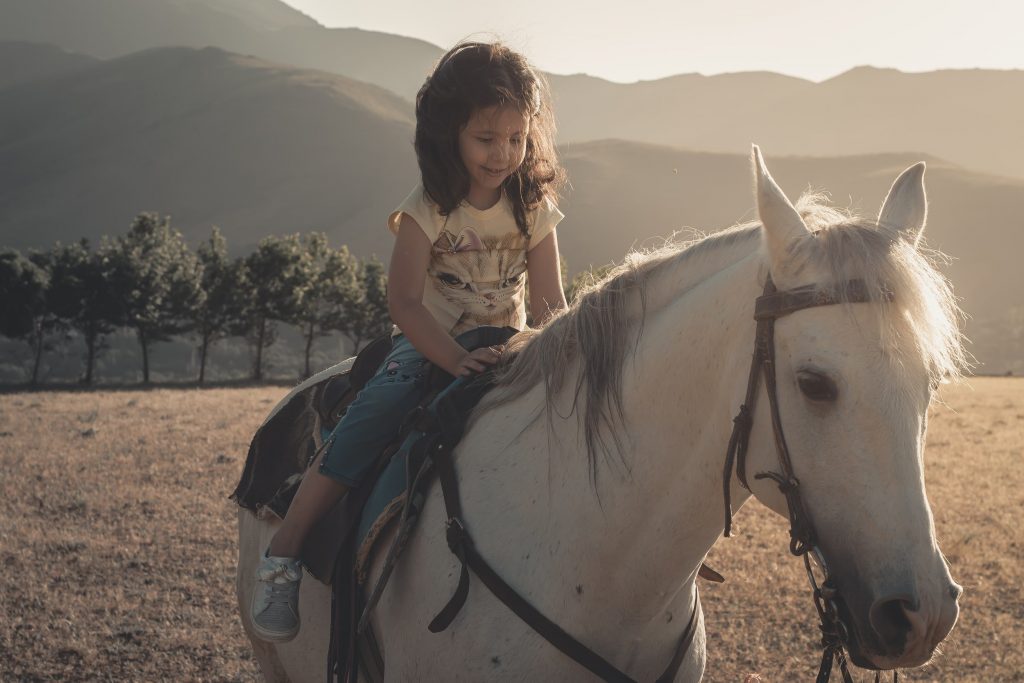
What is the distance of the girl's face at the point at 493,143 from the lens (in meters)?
2.90

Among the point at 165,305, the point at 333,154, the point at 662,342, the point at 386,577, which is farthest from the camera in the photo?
the point at 333,154

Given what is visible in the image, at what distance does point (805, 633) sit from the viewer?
6867mm

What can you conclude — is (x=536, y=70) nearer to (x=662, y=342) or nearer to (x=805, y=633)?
(x=662, y=342)

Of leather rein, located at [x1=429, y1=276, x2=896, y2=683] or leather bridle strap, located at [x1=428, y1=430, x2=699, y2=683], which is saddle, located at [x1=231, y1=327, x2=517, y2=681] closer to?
leather bridle strap, located at [x1=428, y1=430, x2=699, y2=683]

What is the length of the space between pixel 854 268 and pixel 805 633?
606 centimetres

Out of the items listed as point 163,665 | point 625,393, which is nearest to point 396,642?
point 625,393

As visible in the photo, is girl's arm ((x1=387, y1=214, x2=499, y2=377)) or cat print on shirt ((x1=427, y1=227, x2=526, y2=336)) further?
cat print on shirt ((x1=427, y1=227, x2=526, y2=336))

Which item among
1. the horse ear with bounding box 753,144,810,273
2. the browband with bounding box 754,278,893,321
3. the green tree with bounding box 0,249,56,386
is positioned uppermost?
the horse ear with bounding box 753,144,810,273

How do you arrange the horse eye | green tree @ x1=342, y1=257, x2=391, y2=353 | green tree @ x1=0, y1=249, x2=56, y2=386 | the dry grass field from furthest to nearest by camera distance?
green tree @ x1=342, y1=257, x2=391, y2=353 → green tree @ x1=0, y1=249, x2=56, y2=386 → the dry grass field → the horse eye

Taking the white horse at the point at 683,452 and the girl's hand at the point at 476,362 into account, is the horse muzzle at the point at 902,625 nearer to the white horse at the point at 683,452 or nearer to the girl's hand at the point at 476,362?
the white horse at the point at 683,452

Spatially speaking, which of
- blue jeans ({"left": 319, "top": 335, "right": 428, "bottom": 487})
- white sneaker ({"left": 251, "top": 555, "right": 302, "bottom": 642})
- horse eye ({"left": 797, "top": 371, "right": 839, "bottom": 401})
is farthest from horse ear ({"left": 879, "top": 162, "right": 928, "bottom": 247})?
white sneaker ({"left": 251, "top": 555, "right": 302, "bottom": 642})

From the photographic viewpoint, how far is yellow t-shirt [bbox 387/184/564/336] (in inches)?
120

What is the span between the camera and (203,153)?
5074 inches

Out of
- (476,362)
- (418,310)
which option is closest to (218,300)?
(418,310)
